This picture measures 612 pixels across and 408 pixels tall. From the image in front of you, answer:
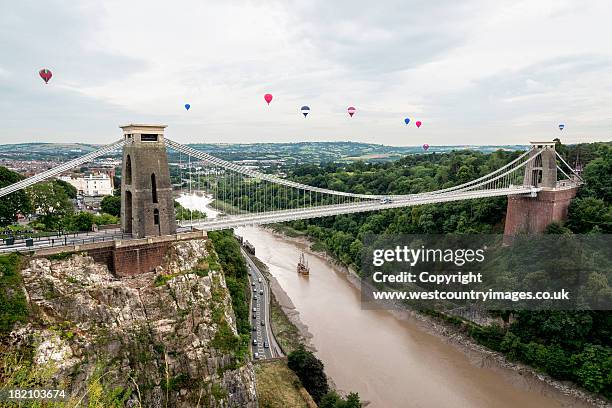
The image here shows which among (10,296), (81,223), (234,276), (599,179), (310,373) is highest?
(599,179)

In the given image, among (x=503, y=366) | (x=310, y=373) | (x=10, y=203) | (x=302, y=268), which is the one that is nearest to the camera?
(x=310, y=373)

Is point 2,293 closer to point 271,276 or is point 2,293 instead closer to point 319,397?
point 319,397

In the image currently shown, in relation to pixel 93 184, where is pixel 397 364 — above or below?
below

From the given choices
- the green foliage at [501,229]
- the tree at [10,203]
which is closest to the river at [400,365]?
the green foliage at [501,229]

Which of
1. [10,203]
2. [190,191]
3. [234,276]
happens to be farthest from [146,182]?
[10,203]

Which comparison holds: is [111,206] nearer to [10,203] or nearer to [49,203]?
[49,203]

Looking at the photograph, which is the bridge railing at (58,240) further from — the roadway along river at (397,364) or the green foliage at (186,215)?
the roadway along river at (397,364)

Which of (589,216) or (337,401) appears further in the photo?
(589,216)

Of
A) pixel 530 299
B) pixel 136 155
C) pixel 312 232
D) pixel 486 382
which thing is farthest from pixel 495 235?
pixel 136 155
